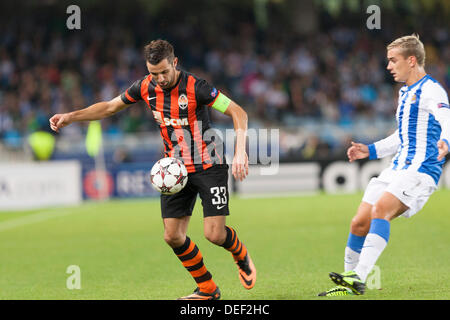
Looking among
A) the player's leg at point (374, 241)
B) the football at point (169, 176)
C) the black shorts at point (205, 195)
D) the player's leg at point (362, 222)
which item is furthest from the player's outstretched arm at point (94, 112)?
the player's leg at point (374, 241)

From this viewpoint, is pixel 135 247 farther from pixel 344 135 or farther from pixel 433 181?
pixel 344 135

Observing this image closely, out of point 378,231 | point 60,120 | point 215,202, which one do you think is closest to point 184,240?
point 215,202

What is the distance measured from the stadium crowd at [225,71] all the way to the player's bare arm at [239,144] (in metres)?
14.4

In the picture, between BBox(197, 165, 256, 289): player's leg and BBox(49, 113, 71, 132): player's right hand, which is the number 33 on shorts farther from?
BBox(49, 113, 71, 132): player's right hand

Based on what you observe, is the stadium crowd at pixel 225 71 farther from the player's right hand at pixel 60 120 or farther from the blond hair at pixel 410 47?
the blond hair at pixel 410 47

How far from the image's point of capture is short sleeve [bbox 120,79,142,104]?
602cm

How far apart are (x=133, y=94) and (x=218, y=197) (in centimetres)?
114

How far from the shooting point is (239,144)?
18.4 feet

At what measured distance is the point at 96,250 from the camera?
9.73 metres

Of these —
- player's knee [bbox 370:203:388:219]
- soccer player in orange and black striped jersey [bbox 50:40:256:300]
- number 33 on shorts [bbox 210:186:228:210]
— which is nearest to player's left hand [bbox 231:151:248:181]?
soccer player in orange and black striped jersey [bbox 50:40:256:300]

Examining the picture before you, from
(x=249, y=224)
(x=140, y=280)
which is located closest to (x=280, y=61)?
(x=249, y=224)

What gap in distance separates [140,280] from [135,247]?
2711 millimetres

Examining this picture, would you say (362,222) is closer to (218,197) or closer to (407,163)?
(407,163)

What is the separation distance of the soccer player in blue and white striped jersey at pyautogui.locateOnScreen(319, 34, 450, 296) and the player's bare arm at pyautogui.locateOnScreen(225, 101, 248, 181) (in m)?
1.09
